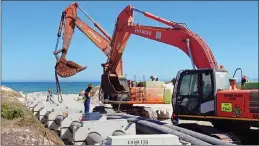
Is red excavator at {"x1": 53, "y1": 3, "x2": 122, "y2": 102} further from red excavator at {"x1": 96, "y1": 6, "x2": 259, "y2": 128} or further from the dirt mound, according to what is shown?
the dirt mound

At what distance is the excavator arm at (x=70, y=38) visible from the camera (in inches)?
688

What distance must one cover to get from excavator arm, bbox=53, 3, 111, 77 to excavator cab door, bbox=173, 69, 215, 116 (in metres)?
7.93

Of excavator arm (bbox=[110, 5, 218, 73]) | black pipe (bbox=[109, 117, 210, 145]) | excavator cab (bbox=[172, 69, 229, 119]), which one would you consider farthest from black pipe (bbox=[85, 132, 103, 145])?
excavator arm (bbox=[110, 5, 218, 73])

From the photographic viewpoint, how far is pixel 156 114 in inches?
685

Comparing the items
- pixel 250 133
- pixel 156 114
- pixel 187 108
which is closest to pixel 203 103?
pixel 187 108

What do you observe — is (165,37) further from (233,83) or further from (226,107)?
(226,107)

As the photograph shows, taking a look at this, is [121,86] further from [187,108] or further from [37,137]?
[37,137]

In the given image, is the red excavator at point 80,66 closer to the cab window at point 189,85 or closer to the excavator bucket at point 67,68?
the excavator bucket at point 67,68

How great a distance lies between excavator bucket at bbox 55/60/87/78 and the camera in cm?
1745

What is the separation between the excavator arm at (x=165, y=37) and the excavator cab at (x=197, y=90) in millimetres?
2012

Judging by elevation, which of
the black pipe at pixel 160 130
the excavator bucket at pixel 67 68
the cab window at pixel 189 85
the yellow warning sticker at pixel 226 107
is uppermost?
the excavator bucket at pixel 67 68

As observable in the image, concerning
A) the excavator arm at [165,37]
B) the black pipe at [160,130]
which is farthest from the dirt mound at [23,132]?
the excavator arm at [165,37]

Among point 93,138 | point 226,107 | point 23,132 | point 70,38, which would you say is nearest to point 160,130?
point 93,138

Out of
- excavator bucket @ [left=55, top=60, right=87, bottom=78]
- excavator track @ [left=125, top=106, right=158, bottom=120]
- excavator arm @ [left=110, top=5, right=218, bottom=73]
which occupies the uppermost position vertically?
excavator arm @ [left=110, top=5, right=218, bottom=73]
